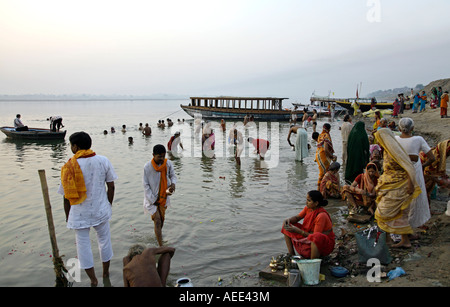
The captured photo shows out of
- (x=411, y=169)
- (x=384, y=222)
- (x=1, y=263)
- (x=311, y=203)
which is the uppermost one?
(x=411, y=169)

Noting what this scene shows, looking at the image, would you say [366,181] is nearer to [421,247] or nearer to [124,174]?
[421,247]

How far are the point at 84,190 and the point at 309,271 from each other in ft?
9.26

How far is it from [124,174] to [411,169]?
907 cm

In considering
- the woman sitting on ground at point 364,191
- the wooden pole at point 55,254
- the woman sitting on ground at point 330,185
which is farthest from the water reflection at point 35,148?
the woman sitting on ground at point 364,191

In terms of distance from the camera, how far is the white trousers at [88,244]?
3.71 meters

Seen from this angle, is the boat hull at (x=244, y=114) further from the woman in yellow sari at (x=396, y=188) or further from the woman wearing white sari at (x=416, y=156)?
the woman in yellow sari at (x=396, y=188)

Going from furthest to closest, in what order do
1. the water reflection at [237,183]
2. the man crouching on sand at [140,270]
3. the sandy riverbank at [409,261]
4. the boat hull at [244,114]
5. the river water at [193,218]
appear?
the boat hull at [244,114], the water reflection at [237,183], the river water at [193,218], the sandy riverbank at [409,261], the man crouching on sand at [140,270]

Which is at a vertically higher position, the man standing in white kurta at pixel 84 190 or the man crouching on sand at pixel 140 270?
the man standing in white kurta at pixel 84 190

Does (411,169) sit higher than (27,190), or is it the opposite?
(411,169)

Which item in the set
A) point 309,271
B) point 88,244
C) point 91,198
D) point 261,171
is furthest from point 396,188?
point 261,171

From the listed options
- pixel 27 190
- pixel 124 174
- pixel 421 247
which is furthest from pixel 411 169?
pixel 27 190

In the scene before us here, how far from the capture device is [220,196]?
804cm

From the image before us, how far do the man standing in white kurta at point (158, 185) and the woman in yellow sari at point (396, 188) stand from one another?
304cm
